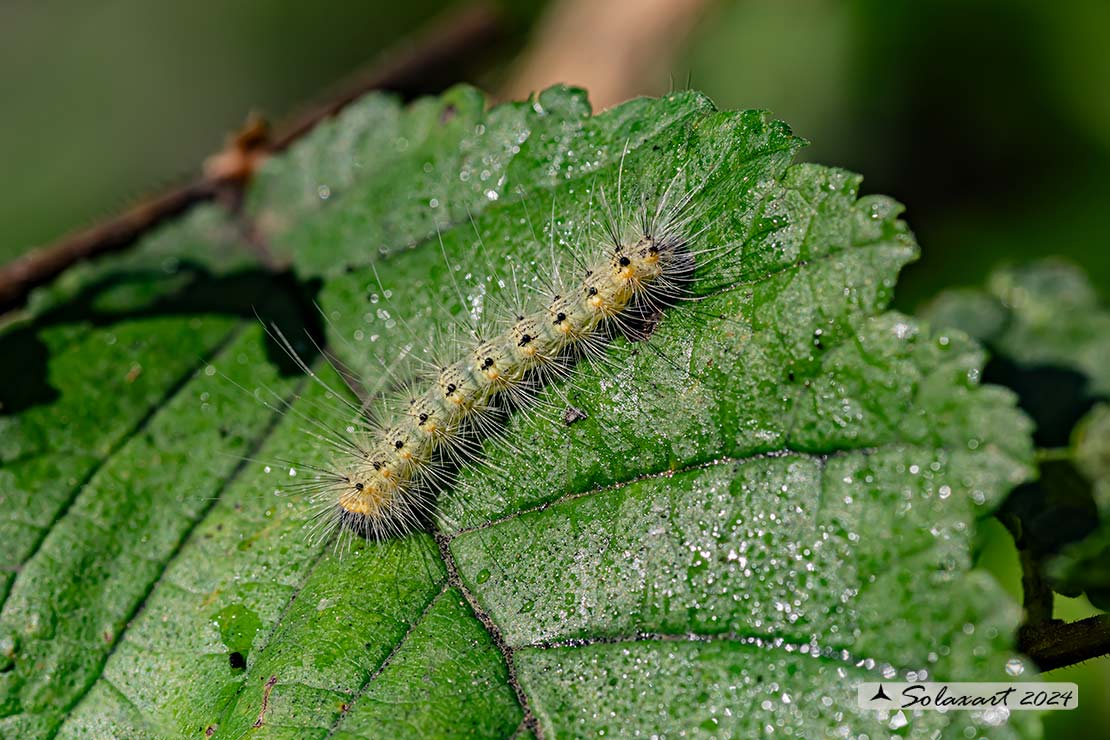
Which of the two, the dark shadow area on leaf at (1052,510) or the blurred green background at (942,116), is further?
the blurred green background at (942,116)

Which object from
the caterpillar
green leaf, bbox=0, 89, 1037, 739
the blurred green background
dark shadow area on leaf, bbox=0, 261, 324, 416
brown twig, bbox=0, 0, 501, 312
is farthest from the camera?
→ the blurred green background

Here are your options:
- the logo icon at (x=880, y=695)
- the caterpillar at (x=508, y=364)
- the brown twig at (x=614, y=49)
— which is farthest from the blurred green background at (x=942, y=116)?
the caterpillar at (x=508, y=364)

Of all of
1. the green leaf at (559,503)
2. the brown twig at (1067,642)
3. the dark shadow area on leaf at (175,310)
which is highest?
the dark shadow area on leaf at (175,310)

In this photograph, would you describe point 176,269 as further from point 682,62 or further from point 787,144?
point 682,62

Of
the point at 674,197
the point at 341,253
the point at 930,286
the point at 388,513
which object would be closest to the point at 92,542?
the point at 388,513

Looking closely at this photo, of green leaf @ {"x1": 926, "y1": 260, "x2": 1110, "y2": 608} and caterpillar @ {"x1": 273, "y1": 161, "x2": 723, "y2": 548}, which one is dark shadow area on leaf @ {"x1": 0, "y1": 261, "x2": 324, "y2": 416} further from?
green leaf @ {"x1": 926, "y1": 260, "x2": 1110, "y2": 608}

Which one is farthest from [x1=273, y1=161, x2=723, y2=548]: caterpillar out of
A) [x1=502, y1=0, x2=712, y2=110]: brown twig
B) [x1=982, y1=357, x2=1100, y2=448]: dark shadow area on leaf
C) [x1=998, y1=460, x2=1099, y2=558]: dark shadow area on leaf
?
[x1=502, y1=0, x2=712, y2=110]: brown twig

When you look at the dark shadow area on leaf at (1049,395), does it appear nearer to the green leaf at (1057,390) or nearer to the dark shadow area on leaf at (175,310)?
the green leaf at (1057,390)
